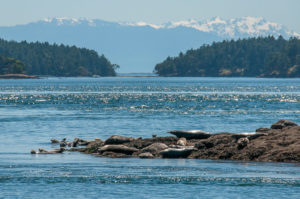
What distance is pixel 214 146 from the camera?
4416 cm

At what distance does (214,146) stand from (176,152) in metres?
2.60

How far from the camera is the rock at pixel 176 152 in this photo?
1706 inches

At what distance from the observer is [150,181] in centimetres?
3397

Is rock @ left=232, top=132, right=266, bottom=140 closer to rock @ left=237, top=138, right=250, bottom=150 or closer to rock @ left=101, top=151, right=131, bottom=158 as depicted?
rock @ left=237, top=138, right=250, bottom=150

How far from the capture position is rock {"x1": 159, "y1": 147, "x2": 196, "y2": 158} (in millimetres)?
43344

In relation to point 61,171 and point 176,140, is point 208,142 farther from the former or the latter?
point 61,171

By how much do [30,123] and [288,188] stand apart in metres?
47.7

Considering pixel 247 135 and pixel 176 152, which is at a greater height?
pixel 247 135

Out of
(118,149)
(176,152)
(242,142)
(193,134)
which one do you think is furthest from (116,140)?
(242,142)

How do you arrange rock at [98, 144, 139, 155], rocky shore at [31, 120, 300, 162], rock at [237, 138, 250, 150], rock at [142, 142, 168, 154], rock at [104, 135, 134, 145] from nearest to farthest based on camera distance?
rocky shore at [31, 120, 300, 162]
rock at [237, 138, 250, 150]
rock at [142, 142, 168, 154]
rock at [98, 144, 139, 155]
rock at [104, 135, 134, 145]

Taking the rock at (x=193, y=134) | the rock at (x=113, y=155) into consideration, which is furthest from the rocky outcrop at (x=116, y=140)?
the rock at (x=193, y=134)

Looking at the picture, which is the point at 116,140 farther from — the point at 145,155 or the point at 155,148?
the point at 145,155

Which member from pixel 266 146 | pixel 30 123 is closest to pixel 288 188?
pixel 266 146

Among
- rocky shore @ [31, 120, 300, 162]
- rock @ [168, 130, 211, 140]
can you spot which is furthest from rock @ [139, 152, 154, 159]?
rock @ [168, 130, 211, 140]
